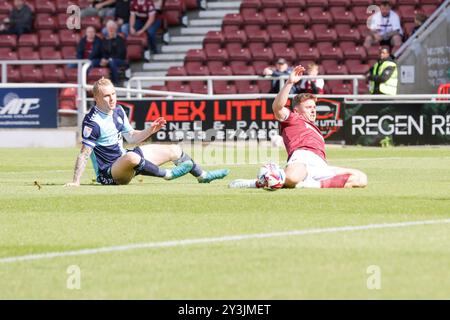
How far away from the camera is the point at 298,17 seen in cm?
3203

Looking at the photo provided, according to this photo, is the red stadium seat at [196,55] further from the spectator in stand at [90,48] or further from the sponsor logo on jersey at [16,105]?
the sponsor logo on jersey at [16,105]

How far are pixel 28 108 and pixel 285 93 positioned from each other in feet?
52.1

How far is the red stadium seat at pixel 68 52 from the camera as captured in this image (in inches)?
1337

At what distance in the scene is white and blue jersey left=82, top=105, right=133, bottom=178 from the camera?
1416 centimetres

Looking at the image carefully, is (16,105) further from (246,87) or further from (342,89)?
(342,89)

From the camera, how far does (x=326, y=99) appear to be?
26.6 metres

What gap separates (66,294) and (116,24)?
2548 centimetres

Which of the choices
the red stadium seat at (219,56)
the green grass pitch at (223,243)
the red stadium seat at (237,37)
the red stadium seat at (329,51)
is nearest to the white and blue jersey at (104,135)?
the green grass pitch at (223,243)

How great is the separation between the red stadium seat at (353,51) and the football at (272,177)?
1793 cm

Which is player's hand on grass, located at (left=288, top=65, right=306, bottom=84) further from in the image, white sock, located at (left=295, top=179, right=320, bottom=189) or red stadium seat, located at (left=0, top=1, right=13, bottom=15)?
red stadium seat, located at (left=0, top=1, right=13, bottom=15)

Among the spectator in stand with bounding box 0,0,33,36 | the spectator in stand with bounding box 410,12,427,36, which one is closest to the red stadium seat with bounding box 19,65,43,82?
the spectator in stand with bounding box 0,0,33,36

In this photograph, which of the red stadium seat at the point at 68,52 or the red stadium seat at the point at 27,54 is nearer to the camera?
the red stadium seat at the point at 68,52

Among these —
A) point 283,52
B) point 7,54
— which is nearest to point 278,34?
point 283,52
